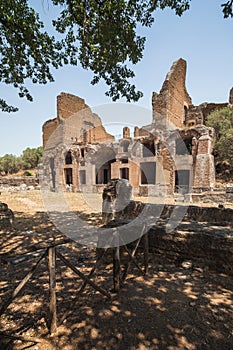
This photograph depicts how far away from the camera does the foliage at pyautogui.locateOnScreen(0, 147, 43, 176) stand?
140 ft

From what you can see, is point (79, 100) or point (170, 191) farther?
point (79, 100)

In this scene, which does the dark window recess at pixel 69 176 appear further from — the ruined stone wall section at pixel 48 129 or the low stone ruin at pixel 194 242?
the low stone ruin at pixel 194 242

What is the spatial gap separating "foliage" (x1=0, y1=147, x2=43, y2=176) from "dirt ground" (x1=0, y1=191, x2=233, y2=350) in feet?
141

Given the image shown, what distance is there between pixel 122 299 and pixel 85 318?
612 mm

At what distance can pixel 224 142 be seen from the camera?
62.4 feet

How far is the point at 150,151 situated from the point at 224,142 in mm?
8131

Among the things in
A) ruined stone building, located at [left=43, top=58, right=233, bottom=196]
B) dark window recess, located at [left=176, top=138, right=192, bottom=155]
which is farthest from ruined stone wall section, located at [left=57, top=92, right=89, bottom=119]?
dark window recess, located at [left=176, top=138, right=192, bottom=155]

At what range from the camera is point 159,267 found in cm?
374

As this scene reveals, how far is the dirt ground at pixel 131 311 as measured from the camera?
2006 mm

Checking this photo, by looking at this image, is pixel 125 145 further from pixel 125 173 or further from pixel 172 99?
pixel 172 99

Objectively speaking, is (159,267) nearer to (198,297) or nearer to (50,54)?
(198,297)

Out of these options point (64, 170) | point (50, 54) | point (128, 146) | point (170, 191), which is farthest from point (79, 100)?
point (50, 54)

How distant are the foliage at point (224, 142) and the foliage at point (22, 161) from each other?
119ft

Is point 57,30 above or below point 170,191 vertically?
above
